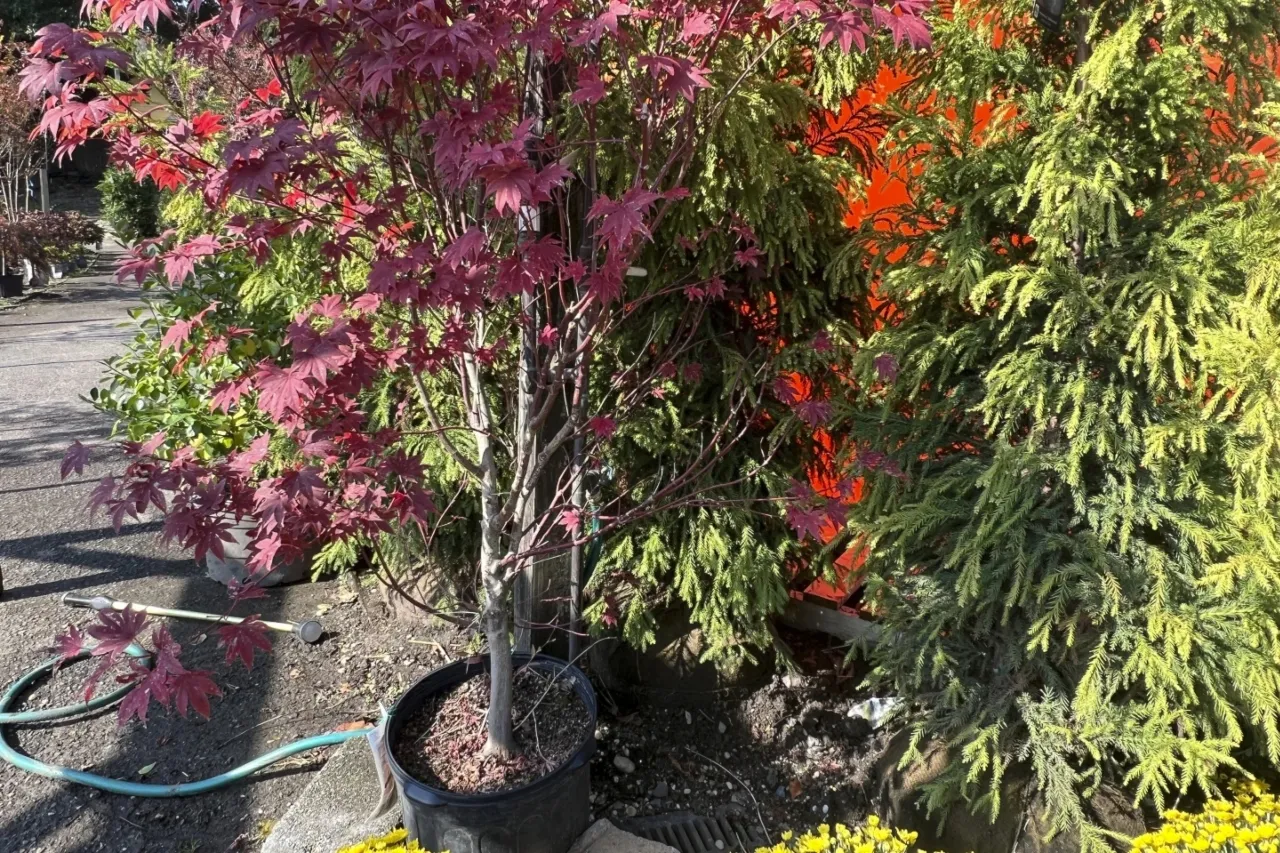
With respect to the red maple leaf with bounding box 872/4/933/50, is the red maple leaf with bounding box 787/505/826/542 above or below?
below

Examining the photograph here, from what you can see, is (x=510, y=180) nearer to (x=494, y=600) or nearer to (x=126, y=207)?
(x=494, y=600)

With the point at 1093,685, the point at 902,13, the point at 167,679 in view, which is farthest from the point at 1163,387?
the point at 167,679

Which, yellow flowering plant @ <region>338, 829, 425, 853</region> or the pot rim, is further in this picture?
the pot rim

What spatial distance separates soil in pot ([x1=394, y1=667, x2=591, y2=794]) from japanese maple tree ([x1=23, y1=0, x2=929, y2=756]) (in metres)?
0.08

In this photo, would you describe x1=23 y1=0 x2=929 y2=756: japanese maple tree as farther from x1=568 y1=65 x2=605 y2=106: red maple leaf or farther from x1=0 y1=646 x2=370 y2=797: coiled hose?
x1=0 y1=646 x2=370 y2=797: coiled hose

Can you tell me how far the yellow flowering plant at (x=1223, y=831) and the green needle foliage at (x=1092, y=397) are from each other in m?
0.11

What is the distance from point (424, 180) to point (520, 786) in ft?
5.12

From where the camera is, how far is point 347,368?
5.59ft

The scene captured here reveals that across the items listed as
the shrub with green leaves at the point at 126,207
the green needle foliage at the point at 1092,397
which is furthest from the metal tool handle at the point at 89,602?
the shrub with green leaves at the point at 126,207

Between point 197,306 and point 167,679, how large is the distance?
238cm

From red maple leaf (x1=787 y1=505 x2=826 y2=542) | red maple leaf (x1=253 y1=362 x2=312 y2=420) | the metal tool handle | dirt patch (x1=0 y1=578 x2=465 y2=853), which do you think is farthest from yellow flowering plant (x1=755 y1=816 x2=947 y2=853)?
the metal tool handle

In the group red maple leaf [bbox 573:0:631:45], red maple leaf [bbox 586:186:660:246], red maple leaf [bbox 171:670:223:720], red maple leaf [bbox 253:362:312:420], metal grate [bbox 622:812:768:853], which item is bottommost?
metal grate [bbox 622:812:768:853]

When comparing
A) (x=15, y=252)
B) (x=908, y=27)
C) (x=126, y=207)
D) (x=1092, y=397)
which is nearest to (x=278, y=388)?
(x=908, y=27)

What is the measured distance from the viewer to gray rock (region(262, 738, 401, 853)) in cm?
219
